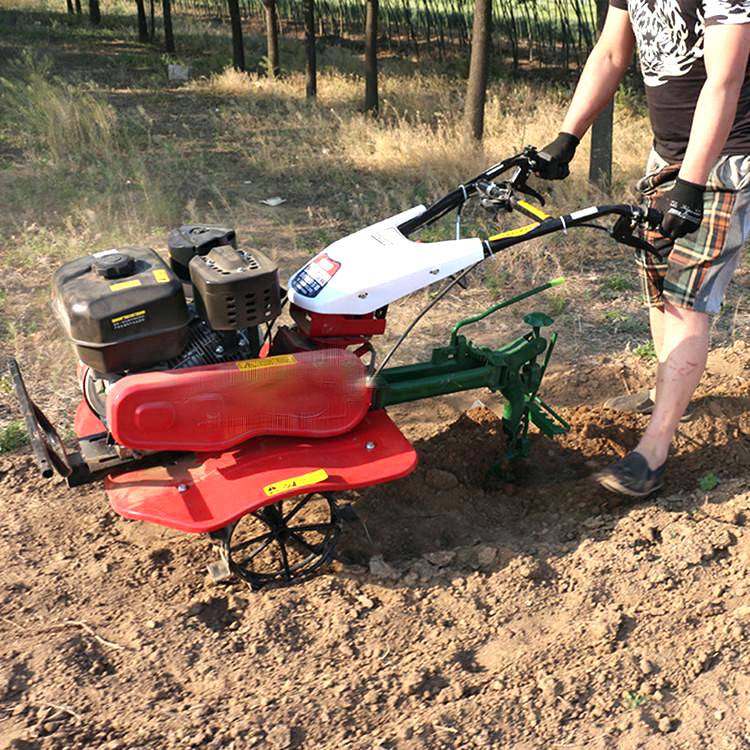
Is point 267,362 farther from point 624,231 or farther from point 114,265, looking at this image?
point 624,231

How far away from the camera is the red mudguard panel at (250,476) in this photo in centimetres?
253

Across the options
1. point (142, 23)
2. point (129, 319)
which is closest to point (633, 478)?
point (129, 319)

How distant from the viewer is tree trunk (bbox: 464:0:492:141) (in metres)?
7.62

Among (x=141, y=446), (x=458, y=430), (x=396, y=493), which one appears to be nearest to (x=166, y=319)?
(x=141, y=446)

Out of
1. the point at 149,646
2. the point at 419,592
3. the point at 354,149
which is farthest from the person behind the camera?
the point at 354,149

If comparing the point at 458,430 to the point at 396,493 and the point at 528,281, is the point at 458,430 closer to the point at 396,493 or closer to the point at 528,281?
the point at 396,493

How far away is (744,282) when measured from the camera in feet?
17.1

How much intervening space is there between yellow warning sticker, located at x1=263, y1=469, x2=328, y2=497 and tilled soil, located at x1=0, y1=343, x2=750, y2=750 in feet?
1.28

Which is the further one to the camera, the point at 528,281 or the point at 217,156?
the point at 217,156

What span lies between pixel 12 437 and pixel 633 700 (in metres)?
2.56

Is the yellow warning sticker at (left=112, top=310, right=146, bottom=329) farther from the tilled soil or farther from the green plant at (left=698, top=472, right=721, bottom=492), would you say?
the green plant at (left=698, top=472, right=721, bottom=492)

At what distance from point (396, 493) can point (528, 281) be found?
235 centimetres

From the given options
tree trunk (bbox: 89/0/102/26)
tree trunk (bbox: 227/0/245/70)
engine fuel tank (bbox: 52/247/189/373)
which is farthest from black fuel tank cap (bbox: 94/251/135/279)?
tree trunk (bbox: 89/0/102/26)

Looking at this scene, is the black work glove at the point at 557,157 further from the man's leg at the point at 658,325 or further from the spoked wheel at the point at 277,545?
the spoked wheel at the point at 277,545
